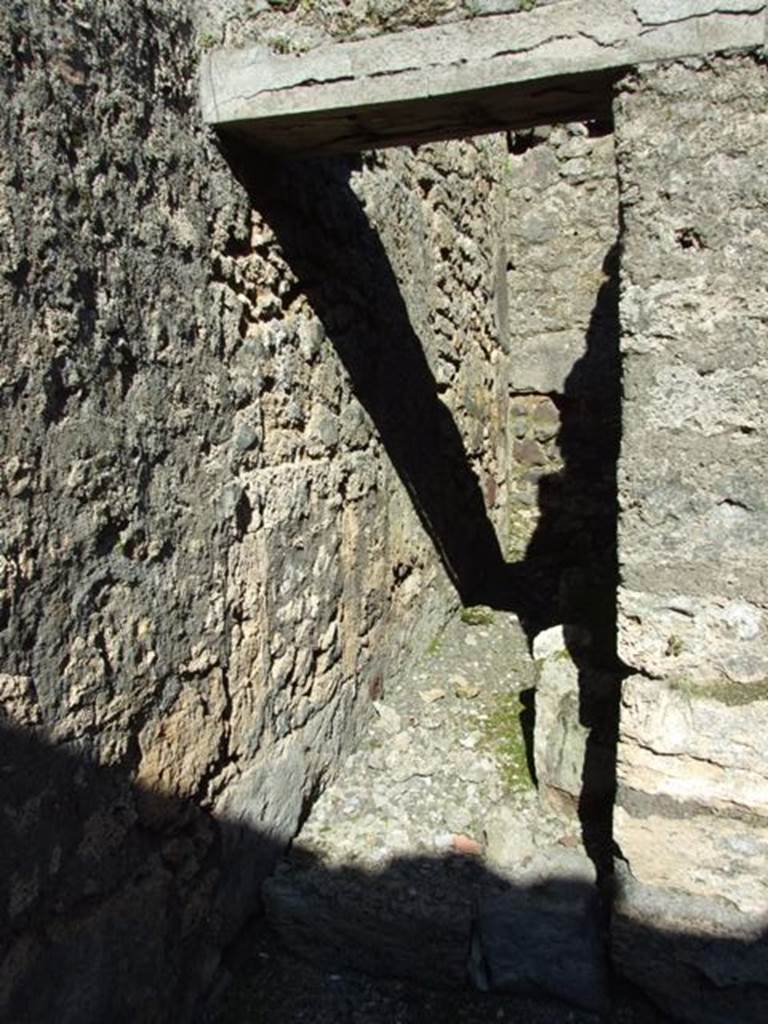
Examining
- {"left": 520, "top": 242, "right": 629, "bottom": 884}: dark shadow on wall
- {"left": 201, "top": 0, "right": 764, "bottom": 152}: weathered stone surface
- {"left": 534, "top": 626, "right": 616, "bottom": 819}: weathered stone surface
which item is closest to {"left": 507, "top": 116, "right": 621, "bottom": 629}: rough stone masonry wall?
{"left": 520, "top": 242, "right": 629, "bottom": 884}: dark shadow on wall

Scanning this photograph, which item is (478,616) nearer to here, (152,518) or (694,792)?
(694,792)

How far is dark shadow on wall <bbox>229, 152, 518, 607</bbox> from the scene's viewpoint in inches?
99.5

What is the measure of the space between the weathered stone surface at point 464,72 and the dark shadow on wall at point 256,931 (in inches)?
61.0

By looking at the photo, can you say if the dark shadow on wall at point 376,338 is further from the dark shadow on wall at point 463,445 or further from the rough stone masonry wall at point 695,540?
the rough stone masonry wall at point 695,540

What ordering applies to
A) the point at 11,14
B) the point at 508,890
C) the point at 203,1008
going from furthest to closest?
the point at 508,890
the point at 203,1008
the point at 11,14

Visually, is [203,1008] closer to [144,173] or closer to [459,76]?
[144,173]

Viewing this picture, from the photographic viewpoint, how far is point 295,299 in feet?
8.41

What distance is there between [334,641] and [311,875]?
738 mm

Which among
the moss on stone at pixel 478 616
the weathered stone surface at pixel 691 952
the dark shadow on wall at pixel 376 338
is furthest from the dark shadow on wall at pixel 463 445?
the weathered stone surface at pixel 691 952

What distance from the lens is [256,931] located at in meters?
2.40

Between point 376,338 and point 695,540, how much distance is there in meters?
1.63

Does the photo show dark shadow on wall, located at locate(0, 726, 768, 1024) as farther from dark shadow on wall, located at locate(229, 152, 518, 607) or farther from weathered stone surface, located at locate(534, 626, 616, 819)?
dark shadow on wall, located at locate(229, 152, 518, 607)

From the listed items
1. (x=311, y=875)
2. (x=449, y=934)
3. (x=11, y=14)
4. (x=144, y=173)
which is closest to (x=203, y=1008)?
(x=311, y=875)

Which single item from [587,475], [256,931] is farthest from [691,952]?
[587,475]
